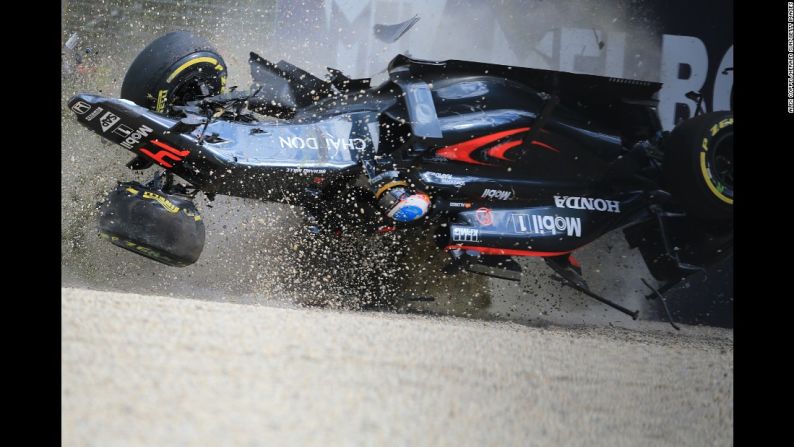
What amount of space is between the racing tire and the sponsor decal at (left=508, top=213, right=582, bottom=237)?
1.61 m

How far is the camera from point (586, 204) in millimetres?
3574

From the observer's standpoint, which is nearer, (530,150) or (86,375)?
(86,375)

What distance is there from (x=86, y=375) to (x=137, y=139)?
1.19m

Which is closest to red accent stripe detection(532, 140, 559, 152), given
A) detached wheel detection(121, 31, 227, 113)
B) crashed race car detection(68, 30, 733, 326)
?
crashed race car detection(68, 30, 733, 326)

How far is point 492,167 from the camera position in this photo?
11.2 ft

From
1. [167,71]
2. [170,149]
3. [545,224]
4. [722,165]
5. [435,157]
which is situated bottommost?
[545,224]

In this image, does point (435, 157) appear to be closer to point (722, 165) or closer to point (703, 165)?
point (703, 165)

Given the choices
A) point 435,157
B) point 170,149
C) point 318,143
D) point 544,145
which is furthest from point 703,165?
point 170,149

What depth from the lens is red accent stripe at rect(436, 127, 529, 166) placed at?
329cm

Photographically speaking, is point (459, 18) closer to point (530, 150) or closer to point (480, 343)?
point (530, 150)

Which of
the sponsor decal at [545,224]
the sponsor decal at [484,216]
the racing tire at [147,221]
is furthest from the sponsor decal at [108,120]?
the sponsor decal at [545,224]

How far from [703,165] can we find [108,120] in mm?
2913
